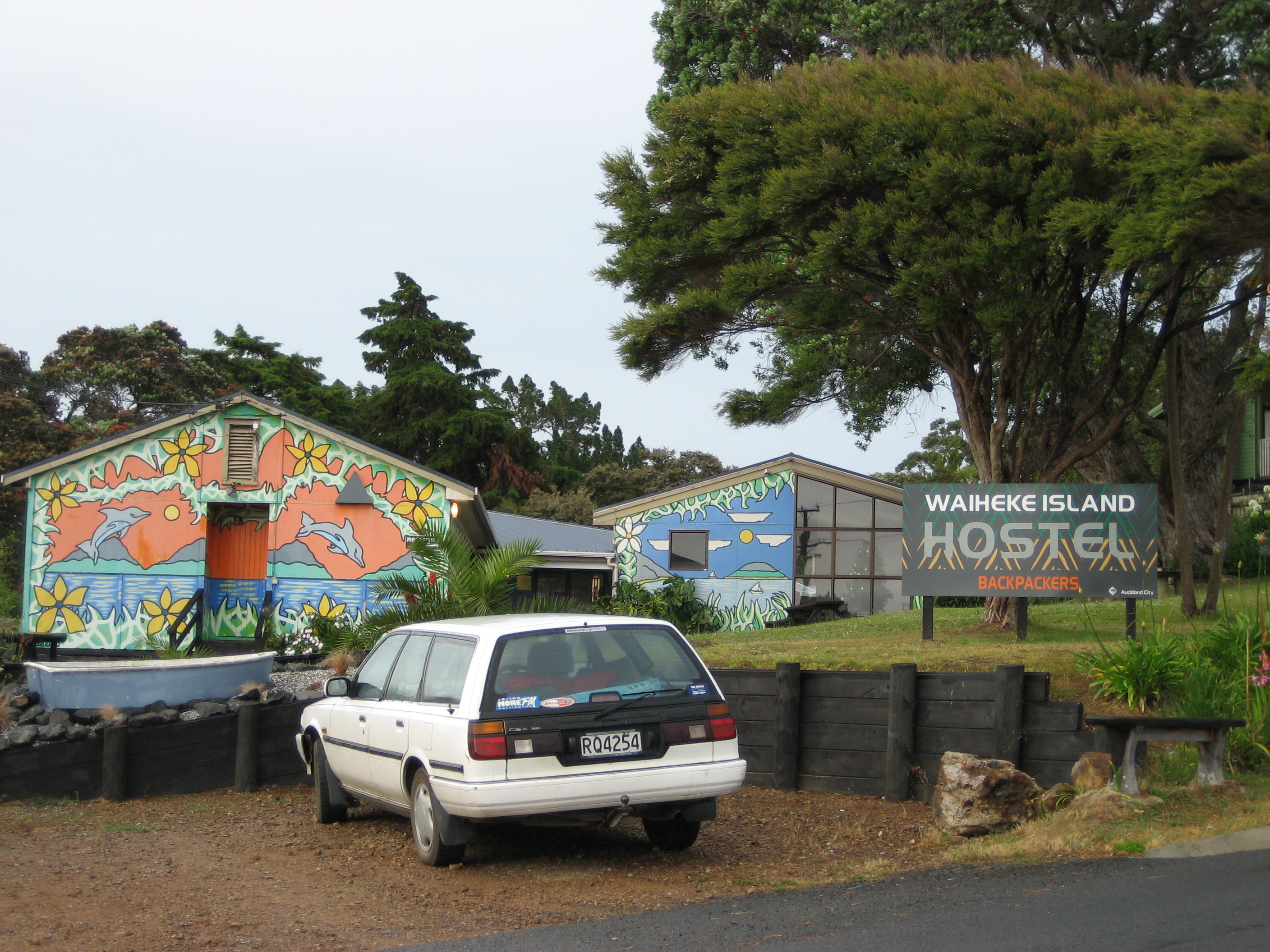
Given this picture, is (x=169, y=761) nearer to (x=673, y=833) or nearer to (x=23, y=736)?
(x=23, y=736)

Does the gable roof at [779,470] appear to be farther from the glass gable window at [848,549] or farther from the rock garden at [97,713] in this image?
the rock garden at [97,713]

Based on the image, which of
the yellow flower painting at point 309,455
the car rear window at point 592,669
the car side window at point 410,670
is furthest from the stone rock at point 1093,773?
the yellow flower painting at point 309,455

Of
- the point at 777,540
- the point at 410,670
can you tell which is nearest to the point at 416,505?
the point at 777,540

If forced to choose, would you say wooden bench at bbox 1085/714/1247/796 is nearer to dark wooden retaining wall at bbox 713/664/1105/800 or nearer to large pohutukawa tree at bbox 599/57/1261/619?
dark wooden retaining wall at bbox 713/664/1105/800

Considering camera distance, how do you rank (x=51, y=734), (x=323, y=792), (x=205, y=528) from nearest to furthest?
(x=323, y=792), (x=51, y=734), (x=205, y=528)

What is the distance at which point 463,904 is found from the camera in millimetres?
6441

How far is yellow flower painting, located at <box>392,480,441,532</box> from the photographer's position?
21703 mm

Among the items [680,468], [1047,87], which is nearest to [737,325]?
[1047,87]

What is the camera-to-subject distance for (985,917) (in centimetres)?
582

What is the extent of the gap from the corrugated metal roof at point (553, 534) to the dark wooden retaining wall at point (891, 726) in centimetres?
1890

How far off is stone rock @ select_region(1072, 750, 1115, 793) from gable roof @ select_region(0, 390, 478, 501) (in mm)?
14815

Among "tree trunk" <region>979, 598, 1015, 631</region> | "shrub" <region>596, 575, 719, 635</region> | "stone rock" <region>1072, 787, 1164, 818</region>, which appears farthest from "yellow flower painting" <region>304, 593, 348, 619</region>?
"stone rock" <region>1072, 787, 1164, 818</region>

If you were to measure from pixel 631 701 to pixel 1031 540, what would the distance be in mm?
7113

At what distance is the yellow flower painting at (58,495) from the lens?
70.0ft
